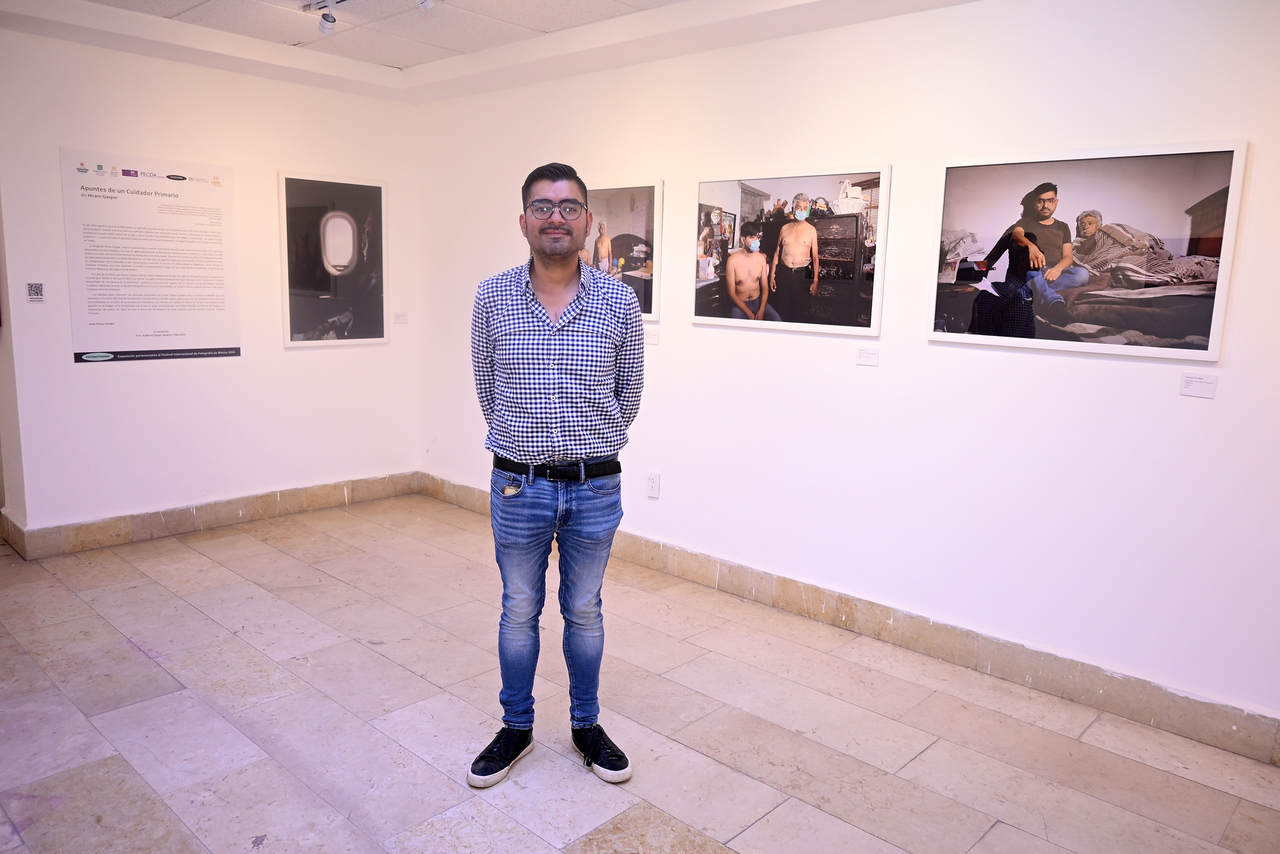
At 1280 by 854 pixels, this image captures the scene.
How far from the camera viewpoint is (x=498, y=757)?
9.29 feet

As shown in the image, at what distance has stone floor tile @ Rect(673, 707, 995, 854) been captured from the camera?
8.68 ft

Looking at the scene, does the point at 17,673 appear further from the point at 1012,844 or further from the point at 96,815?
the point at 1012,844

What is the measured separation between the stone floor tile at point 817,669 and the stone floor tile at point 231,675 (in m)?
1.80

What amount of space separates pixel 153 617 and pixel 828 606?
3.26 meters

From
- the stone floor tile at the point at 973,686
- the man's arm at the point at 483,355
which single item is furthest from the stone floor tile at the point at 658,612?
the man's arm at the point at 483,355

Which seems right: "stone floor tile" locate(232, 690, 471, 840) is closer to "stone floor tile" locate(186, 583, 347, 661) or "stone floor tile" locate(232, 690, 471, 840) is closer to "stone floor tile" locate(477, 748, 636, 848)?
"stone floor tile" locate(477, 748, 636, 848)

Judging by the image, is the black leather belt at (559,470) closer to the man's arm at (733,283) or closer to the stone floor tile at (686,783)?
the stone floor tile at (686,783)

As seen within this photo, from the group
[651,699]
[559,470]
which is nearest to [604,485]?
[559,470]

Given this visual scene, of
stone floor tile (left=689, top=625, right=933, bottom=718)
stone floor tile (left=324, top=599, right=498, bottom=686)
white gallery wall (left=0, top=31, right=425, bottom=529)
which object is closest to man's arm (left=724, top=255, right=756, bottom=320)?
stone floor tile (left=689, top=625, right=933, bottom=718)

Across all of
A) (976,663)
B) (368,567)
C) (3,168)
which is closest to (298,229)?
(3,168)

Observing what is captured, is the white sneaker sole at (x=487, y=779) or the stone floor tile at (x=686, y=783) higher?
the white sneaker sole at (x=487, y=779)

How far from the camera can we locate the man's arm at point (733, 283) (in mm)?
4473

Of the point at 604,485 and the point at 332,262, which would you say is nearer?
the point at 604,485

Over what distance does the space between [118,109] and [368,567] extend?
2943 millimetres
